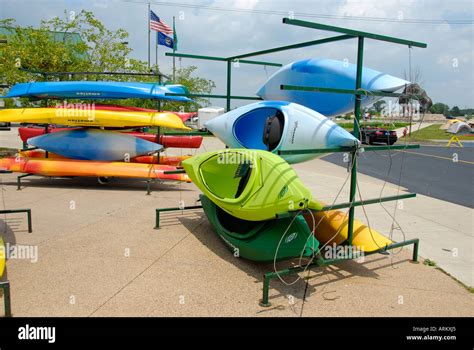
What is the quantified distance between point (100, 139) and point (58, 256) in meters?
5.01

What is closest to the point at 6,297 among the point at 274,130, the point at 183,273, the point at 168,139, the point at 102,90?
the point at 183,273

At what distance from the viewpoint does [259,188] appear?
453 cm

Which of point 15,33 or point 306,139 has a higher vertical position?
point 15,33

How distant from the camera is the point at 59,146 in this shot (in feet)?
31.3

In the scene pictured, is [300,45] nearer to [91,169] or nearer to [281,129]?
[281,129]

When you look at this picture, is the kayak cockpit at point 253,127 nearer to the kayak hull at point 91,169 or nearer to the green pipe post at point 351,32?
the green pipe post at point 351,32

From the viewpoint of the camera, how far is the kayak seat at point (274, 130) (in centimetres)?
523

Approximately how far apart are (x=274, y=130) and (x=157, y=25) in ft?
60.5

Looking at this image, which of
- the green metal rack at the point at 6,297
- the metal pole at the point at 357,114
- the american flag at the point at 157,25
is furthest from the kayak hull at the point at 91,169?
the american flag at the point at 157,25

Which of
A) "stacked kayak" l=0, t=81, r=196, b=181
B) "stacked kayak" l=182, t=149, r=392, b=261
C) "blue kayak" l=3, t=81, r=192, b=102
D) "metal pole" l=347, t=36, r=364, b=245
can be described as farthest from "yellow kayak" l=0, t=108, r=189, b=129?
"metal pole" l=347, t=36, r=364, b=245

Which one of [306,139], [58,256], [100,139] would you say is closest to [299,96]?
[306,139]

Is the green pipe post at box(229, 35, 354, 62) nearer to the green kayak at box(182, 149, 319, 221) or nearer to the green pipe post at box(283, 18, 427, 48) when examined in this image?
the green pipe post at box(283, 18, 427, 48)

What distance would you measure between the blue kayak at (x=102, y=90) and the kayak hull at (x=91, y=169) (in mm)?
1655
